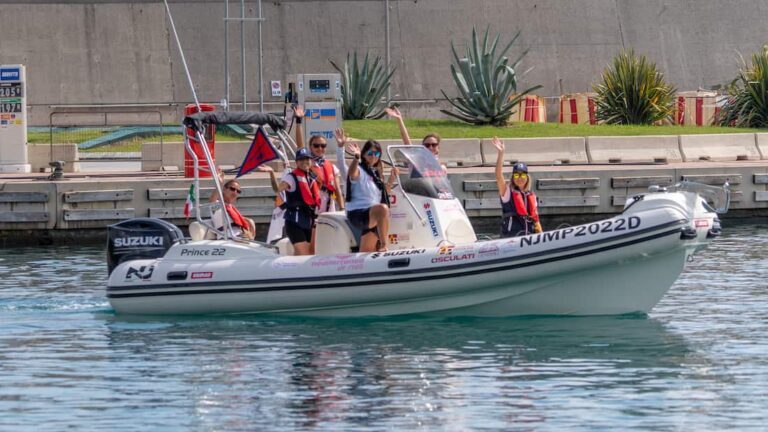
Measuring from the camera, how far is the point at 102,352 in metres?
12.3

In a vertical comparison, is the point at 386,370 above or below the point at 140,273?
below

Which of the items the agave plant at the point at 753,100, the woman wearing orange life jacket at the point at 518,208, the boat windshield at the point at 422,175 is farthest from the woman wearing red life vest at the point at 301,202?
the agave plant at the point at 753,100

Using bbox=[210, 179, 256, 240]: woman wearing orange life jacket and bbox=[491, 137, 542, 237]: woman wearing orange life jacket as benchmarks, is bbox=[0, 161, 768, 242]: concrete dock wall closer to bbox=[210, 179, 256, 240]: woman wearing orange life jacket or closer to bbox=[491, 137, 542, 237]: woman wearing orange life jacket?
bbox=[210, 179, 256, 240]: woman wearing orange life jacket

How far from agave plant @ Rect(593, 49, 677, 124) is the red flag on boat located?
1750 centimetres

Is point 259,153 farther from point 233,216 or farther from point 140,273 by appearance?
point 140,273

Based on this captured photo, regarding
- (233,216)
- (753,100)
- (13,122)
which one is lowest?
(233,216)

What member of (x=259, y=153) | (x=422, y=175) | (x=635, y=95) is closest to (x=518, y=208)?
Result: (x=422, y=175)

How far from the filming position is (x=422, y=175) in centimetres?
1392

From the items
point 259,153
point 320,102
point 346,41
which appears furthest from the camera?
point 346,41

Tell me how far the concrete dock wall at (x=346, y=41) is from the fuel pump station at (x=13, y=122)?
13804 millimetres

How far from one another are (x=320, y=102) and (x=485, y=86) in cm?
456

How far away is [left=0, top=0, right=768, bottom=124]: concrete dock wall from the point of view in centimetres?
4128

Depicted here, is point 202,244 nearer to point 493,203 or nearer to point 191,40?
point 493,203

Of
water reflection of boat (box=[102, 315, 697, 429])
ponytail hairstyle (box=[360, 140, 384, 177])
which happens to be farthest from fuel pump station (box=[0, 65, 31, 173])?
ponytail hairstyle (box=[360, 140, 384, 177])
